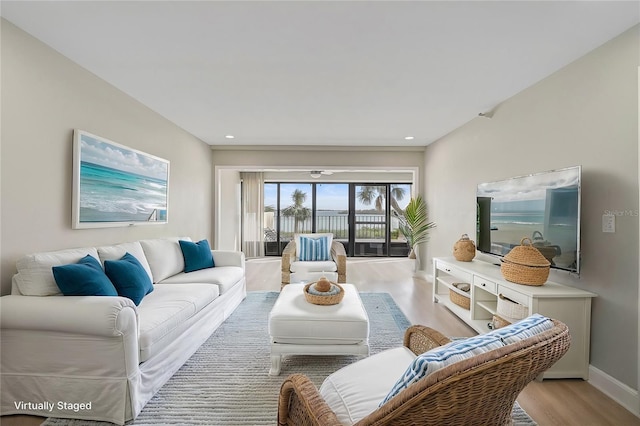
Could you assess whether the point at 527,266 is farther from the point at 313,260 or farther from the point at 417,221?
the point at 417,221

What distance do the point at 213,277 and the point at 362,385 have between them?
2.22m

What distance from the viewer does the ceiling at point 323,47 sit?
1736 millimetres

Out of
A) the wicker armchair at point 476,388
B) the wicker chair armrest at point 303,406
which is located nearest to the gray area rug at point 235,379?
the wicker chair armrest at point 303,406

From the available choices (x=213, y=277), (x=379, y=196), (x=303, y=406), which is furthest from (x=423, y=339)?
(x=379, y=196)

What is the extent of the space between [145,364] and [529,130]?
3.72m

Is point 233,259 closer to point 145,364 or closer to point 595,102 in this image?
point 145,364

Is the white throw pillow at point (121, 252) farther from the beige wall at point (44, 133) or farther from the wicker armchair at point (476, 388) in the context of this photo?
the wicker armchair at point (476, 388)

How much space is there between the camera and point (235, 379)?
2098 mm

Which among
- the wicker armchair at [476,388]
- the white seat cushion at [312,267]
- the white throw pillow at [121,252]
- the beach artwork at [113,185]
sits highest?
the beach artwork at [113,185]

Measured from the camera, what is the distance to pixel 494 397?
0.87 m

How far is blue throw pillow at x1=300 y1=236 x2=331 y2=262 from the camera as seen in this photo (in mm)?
4598

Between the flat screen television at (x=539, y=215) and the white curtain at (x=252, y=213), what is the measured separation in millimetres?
5477

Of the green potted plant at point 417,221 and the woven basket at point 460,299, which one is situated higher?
the green potted plant at point 417,221

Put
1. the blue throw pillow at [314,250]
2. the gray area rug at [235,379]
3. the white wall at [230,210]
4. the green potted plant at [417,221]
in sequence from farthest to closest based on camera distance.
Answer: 1. the white wall at [230,210]
2. the green potted plant at [417,221]
3. the blue throw pillow at [314,250]
4. the gray area rug at [235,379]
